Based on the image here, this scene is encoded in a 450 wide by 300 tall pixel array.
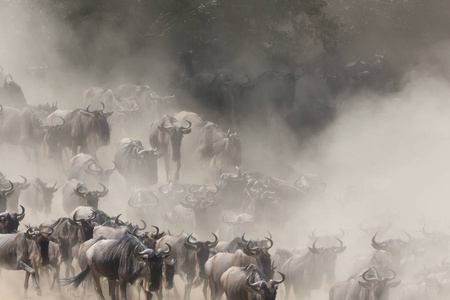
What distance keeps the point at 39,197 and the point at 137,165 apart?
3.63m

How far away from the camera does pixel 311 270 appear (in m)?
22.0

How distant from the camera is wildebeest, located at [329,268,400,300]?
18516mm

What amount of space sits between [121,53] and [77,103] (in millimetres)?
3700

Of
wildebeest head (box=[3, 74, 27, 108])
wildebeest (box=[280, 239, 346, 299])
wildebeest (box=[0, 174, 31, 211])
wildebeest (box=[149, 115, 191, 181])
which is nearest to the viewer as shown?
wildebeest (box=[280, 239, 346, 299])

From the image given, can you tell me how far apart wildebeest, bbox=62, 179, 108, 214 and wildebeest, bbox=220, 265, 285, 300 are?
26.8ft

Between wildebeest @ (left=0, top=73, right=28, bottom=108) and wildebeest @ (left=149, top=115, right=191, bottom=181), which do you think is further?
wildebeest @ (left=0, top=73, right=28, bottom=108)

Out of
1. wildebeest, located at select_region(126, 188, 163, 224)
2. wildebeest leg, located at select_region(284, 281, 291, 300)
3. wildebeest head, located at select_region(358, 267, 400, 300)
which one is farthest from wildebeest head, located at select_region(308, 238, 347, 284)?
wildebeest, located at select_region(126, 188, 163, 224)

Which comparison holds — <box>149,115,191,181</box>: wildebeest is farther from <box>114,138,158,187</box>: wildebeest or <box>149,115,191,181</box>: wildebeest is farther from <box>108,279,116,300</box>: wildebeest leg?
<box>108,279,116,300</box>: wildebeest leg

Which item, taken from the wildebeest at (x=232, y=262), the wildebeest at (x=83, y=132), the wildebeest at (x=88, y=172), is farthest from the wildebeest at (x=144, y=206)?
the wildebeest at (x=232, y=262)

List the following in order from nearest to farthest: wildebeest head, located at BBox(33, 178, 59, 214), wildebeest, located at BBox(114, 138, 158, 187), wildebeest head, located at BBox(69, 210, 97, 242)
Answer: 1. wildebeest head, located at BBox(69, 210, 97, 242)
2. wildebeest head, located at BBox(33, 178, 59, 214)
3. wildebeest, located at BBox(114, 138, 158, 187)

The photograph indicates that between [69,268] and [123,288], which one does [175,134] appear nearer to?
[69,268]

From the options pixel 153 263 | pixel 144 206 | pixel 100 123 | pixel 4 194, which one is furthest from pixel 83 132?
pixel 153 263

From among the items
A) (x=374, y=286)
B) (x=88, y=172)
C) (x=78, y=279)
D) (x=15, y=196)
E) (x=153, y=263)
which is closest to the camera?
(x=153, y=263)

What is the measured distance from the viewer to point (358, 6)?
45188 mm
